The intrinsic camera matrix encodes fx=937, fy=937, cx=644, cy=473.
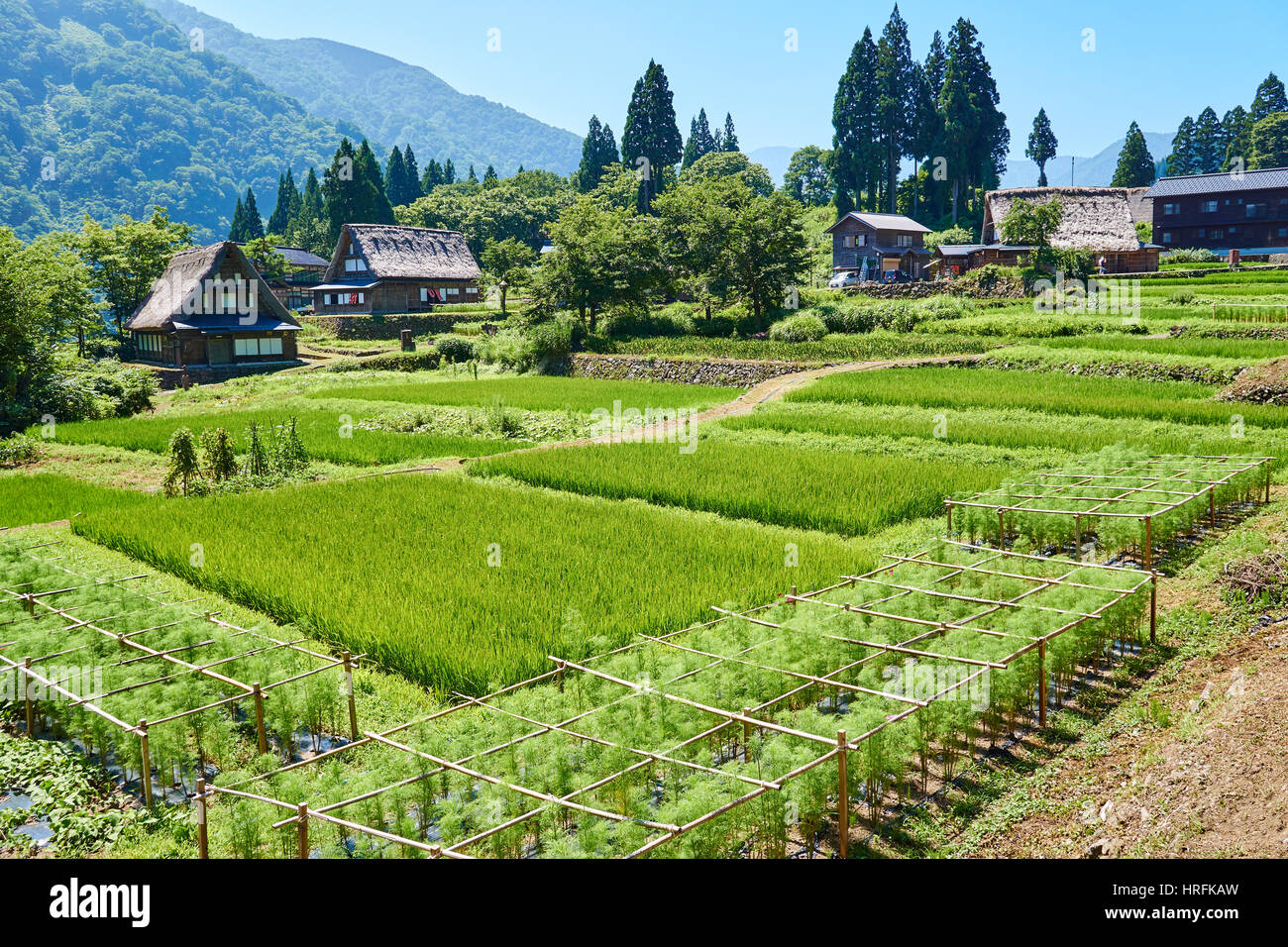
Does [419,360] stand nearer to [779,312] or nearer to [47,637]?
[779,312]

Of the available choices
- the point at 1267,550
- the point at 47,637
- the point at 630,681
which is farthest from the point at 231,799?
the point at 1267,550

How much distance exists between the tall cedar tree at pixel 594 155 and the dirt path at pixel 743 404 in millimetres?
52196

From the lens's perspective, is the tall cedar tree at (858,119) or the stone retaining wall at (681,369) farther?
the tall cedar tree at (858,119)

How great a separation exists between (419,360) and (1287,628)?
34.8 metres

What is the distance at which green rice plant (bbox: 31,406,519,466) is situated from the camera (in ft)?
66.3

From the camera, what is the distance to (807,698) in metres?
7.88

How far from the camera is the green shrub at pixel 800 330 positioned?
3578 cm

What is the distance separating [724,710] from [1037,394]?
17666 mm

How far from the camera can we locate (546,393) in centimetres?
2823

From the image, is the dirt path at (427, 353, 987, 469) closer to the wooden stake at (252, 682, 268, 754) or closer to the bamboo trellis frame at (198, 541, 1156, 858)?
the bamboo trellis frame at (198, 541, 1156, 858)

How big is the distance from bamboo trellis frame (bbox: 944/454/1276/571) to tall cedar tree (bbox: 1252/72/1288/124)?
238 feet

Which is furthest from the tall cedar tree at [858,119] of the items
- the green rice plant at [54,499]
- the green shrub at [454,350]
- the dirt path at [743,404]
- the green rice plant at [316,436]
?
the green rice plant at [54,499]

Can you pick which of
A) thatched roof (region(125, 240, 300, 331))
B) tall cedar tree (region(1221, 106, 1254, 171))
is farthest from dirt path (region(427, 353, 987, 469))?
tall cedar tree (region(1221, 106, 1254, 171))

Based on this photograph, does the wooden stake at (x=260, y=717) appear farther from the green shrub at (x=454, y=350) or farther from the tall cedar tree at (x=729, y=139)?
the tall cedar tree at (x=729, y=139)
